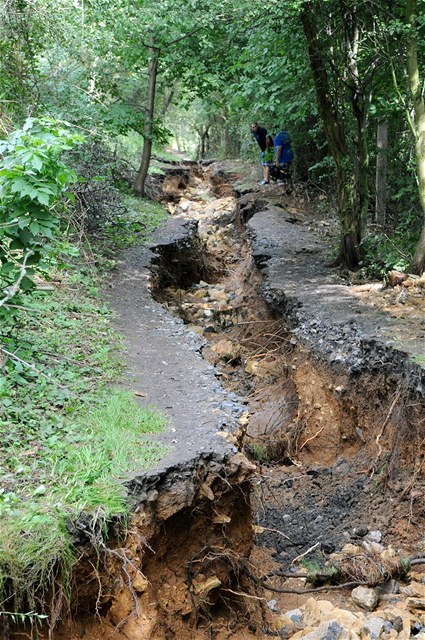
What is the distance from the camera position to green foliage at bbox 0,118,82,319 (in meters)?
4.29

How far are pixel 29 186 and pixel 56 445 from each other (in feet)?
6.07

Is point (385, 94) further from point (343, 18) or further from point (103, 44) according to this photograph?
point (103, 44)

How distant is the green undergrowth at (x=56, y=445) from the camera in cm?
330

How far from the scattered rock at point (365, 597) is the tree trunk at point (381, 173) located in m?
7.49

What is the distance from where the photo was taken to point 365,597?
15.0 ft

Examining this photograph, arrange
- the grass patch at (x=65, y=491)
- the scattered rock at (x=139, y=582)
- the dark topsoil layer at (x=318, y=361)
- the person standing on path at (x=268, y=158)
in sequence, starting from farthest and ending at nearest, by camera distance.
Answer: the person standing on path at (x=268, y=158) < the dark topsoil layer at (x=318, y=361) < the scattered rock at (x=139, y=582) < the grass patch at (x=65, y=491)

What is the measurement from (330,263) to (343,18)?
3577 mm

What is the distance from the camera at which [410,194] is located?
11500 millimetres

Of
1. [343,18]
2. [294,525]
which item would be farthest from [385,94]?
[294,525]

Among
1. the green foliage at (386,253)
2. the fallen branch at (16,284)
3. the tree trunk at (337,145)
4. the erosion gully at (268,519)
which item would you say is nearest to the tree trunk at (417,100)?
the green foliage at (386,253)

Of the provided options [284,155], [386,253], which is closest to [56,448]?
[386,253]

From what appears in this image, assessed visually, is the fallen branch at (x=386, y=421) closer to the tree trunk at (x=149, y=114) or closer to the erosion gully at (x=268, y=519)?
the erosion gully at (x=268, y=519)

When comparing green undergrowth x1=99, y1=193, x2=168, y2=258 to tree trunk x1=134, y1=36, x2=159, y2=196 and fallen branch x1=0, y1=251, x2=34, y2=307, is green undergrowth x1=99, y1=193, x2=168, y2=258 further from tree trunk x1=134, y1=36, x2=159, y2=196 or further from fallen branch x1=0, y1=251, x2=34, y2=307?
fallen branch x1=0, y1=251, x2=34, y2=307

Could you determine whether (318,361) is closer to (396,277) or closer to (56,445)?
(396,277)
